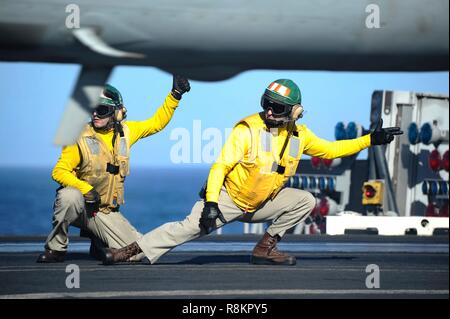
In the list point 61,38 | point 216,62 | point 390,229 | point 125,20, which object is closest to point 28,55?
point 61,38

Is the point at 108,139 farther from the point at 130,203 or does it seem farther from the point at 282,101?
the point at 130,203

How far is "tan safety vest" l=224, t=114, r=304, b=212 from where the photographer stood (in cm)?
736

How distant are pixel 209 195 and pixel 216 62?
1253mm

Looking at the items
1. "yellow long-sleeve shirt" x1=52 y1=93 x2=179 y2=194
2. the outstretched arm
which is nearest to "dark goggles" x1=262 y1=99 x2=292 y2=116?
the outstretched arm

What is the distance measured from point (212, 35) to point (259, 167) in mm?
1497

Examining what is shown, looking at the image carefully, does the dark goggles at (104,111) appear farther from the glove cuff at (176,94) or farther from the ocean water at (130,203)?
the ocean water at (130,203)

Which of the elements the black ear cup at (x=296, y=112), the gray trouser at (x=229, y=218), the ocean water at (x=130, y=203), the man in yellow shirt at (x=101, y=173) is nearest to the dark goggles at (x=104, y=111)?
the man in yellow shirt at (x=101, y=173)

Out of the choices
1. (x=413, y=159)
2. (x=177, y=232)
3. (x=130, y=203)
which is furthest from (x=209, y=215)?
(x=130, y=203)

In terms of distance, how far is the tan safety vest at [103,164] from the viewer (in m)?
7.71

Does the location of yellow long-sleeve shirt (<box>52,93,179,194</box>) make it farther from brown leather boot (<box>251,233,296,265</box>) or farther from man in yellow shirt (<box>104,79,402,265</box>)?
brown leather boot (<box>251,233,296,265</box>)

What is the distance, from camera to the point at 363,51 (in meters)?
6.29

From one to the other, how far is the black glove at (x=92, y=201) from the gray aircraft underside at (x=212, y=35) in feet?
5.07

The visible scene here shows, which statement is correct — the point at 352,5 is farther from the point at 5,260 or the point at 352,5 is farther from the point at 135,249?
the point at 5,260

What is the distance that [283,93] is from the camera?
286 inches
